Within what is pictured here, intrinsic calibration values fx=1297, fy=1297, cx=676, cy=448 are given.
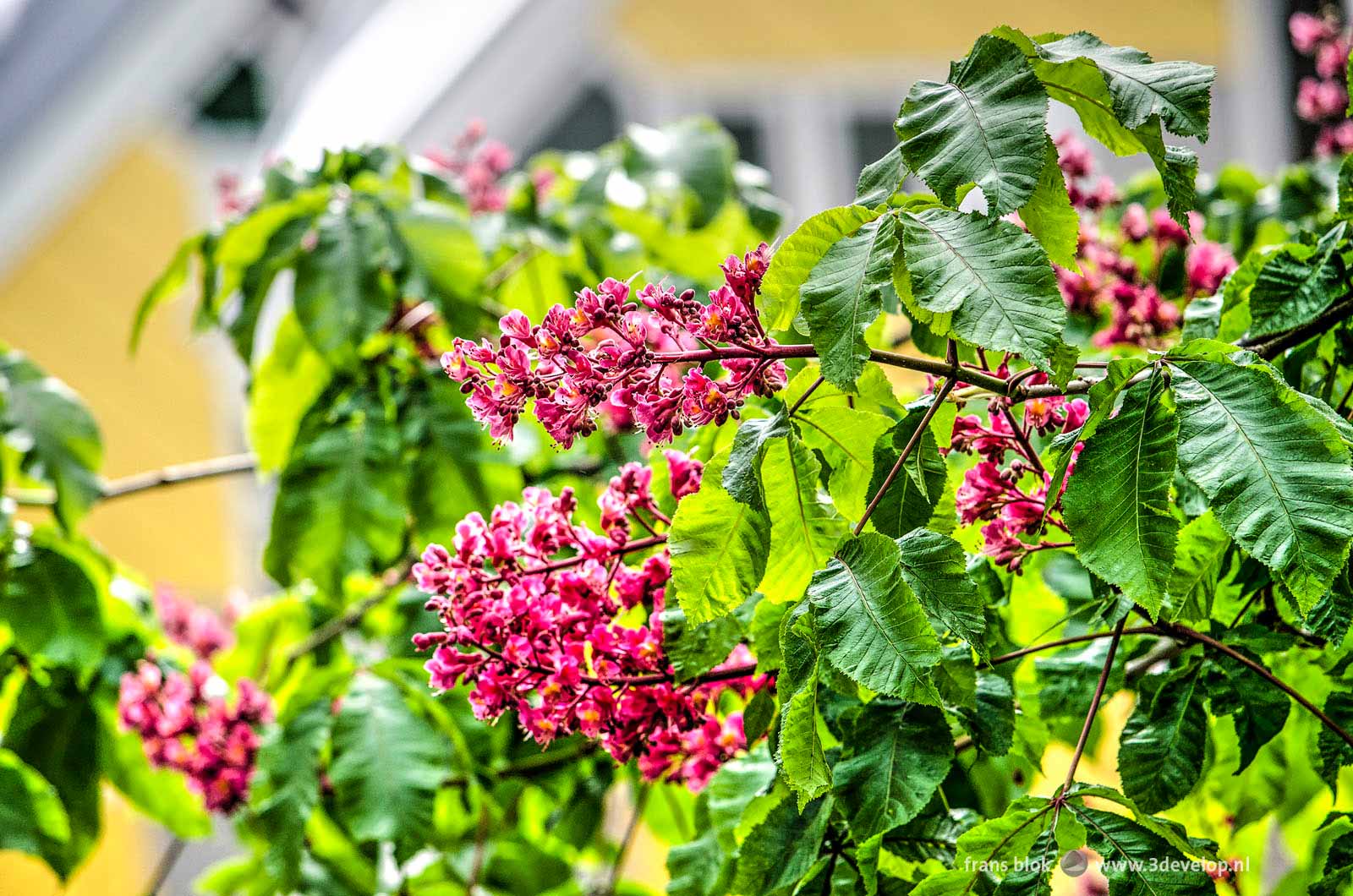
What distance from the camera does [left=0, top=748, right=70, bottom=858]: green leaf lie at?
1.45 meters

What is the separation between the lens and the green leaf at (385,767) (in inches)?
50.4

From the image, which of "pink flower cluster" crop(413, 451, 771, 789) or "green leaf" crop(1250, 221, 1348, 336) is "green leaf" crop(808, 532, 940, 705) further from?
"green leaf" crop(1250, 221, 1348, 336)

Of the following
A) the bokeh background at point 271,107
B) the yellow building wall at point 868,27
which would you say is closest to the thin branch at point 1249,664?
the bokeh background at point 271,107

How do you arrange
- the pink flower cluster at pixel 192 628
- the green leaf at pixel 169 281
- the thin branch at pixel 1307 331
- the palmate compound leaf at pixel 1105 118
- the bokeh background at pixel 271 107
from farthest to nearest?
the bokeh background at pixel 271 107 < the pink flower cluster at pixel 192 628 < the green leaf at pixel 169 281 < the thin branch at pixel 1307 331 < the palmate compound leaf at pixel 1105 118

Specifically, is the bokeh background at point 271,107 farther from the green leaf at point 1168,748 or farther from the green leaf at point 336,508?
the green leaf at point 1168,748

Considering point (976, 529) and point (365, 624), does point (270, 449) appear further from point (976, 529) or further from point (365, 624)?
point (976, 529)

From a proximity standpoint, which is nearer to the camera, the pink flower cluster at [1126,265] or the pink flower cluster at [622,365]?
the pink flower cluster at [622,365]

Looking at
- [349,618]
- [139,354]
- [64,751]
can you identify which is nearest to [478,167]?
[349,618]

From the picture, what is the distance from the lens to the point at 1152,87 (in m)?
0.74

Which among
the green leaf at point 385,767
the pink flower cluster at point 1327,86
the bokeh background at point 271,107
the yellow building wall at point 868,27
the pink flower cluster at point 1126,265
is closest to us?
the green leaf at point 385,767

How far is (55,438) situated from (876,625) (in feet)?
4.14

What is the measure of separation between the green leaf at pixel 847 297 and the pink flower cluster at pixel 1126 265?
76 centimetres

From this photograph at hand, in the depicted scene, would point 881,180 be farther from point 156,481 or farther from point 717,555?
point 156,481

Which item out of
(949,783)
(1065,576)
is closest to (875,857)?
(949,783)
